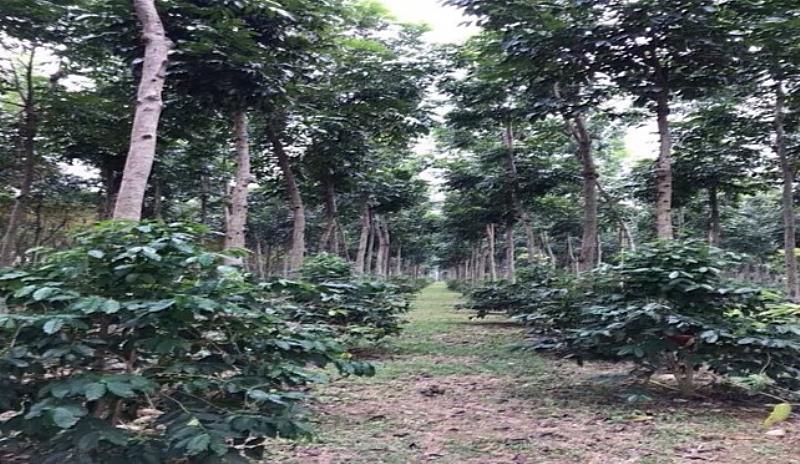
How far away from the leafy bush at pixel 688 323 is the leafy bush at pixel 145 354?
2596 millimetres

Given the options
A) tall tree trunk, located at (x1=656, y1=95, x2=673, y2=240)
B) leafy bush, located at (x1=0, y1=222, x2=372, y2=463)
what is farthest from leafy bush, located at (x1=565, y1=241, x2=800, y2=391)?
leafy bush, located at (x1=0, y1=222, x2=372, y2=463)

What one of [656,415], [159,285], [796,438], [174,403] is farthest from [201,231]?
[796,438]

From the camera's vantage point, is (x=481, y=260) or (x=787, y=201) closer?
(x=787, y=201)

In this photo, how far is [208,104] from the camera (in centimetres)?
624

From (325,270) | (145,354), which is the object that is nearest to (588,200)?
(325,270)

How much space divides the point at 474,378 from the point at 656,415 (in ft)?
6.75

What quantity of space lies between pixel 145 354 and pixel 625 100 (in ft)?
24.9

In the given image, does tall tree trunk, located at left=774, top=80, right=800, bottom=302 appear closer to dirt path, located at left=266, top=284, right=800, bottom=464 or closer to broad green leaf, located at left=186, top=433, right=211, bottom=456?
dirt path, located at left=266, top=284, right=800, bottom=464

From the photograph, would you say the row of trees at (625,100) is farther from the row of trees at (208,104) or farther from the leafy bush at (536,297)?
the row of trees at (208,104)

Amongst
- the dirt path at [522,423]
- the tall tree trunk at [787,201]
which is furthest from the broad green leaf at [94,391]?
the tall tree trunk at [787,201]

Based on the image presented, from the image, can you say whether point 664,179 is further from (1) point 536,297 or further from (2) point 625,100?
(1) point 536,297

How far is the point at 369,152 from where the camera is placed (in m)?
11.3

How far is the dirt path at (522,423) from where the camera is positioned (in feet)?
11.3

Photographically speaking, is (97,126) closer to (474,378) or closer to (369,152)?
(369,152)
